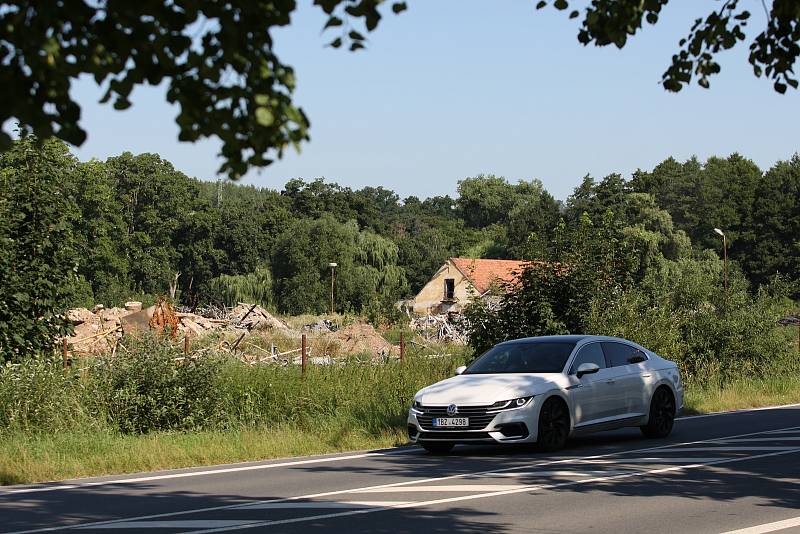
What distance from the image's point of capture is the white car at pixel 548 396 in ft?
52.1

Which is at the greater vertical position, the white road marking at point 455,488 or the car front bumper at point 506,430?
the car front bumper at point 506,430

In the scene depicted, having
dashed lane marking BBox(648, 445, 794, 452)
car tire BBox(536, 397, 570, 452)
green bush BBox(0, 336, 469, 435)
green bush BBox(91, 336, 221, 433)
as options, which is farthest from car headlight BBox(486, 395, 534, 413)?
green bush BBox(91, 336, 221, 433)

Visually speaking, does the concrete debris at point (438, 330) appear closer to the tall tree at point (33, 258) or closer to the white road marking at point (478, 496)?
the tall tree at point (33, 258)

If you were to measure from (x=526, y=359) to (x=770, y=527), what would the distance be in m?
7.65

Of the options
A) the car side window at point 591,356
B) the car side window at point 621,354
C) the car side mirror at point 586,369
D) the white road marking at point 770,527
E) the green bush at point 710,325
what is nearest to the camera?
the white road marking at point 770,527

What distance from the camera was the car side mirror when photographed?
16.8 m

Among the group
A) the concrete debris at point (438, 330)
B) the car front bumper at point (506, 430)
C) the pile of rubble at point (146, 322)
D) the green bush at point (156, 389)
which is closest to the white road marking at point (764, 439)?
the car front bumper at point (506, 430)

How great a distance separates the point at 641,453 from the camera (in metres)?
16.0

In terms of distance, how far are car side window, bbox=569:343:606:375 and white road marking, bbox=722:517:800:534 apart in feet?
22.9

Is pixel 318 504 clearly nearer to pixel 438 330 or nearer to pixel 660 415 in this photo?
pixel 660 415

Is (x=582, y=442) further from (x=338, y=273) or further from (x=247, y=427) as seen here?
(x=338, y=273)

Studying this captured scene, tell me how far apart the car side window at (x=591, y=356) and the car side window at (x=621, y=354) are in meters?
0.14

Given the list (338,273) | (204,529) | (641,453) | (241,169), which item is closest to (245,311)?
(338,273)

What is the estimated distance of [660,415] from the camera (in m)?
18.2
